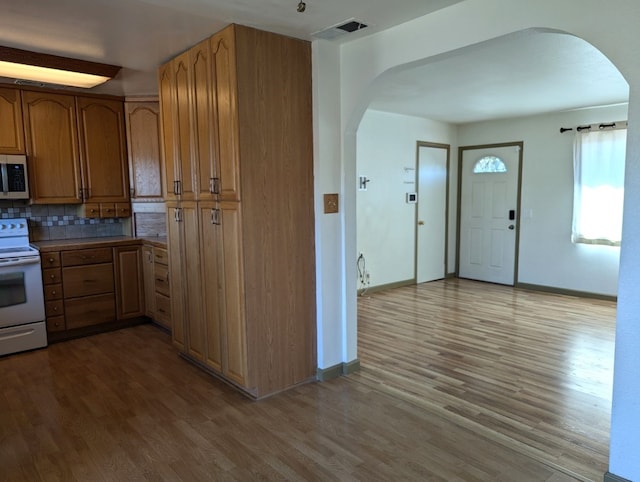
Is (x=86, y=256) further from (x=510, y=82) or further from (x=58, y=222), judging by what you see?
(x=510, y=82)

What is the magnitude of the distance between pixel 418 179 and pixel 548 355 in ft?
11.1

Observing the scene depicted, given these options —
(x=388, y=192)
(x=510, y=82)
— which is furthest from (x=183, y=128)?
(x=388, y=192)

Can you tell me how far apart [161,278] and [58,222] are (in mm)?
1399

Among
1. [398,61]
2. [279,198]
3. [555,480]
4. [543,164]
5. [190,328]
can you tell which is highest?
[398,61]

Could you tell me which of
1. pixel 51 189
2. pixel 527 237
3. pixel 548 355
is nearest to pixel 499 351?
pixel 548 355

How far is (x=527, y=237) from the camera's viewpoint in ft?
20.4

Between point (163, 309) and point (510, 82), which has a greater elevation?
point (510, 82)

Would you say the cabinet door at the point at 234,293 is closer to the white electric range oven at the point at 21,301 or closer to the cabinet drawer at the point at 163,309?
the cabinet drawer at the point at 163,309

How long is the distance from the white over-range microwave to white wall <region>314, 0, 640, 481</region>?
288cm

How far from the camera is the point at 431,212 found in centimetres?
671

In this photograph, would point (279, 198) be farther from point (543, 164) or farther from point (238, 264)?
point (543, 164)

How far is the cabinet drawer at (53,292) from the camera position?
13.0 ft

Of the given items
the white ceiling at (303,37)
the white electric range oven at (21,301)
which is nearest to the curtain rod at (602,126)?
the white ceiling at (303,37)

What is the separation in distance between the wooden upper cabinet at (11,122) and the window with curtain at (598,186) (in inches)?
248
